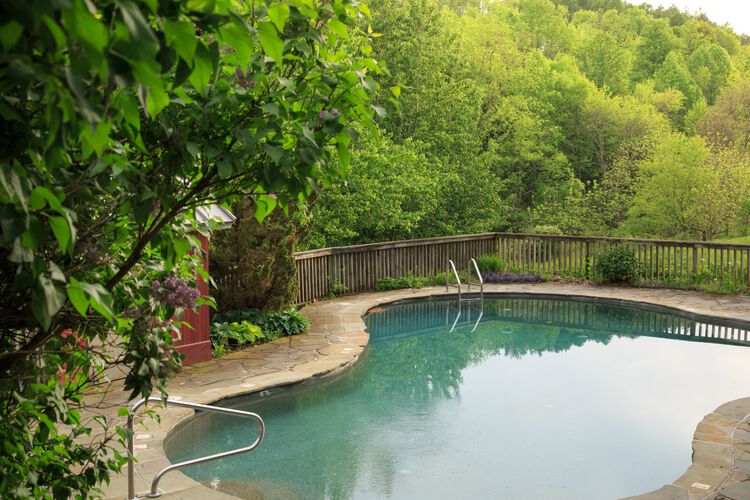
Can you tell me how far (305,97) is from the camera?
8.43 ft

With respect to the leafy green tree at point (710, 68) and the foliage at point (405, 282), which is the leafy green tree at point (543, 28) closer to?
the leafy green tree at point (710, 68)

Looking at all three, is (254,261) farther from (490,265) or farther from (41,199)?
(41,199)

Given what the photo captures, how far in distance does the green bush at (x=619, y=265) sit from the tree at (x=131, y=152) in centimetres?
1368

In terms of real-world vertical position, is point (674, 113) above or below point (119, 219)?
above

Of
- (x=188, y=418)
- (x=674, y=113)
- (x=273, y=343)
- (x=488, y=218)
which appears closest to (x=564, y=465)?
(x=188, y=418)

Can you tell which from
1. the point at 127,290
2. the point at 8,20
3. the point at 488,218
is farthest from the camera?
the point at 488,218

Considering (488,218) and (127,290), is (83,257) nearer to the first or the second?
(127,290)

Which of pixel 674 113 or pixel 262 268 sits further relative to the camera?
pixel 674 113

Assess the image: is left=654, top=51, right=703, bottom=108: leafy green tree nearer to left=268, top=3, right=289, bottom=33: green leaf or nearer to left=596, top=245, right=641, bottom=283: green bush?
left=596, top=245, right=641, bottom=283: green bush

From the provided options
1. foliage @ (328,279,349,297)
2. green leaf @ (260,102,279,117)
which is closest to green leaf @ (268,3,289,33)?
green leaf @ (260,102,279,117)

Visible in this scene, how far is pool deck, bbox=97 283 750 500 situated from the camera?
5.44 metres

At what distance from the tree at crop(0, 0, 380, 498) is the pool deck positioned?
3.02 ft

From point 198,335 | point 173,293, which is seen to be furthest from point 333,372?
point 173,293

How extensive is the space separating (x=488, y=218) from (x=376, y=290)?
692cm
